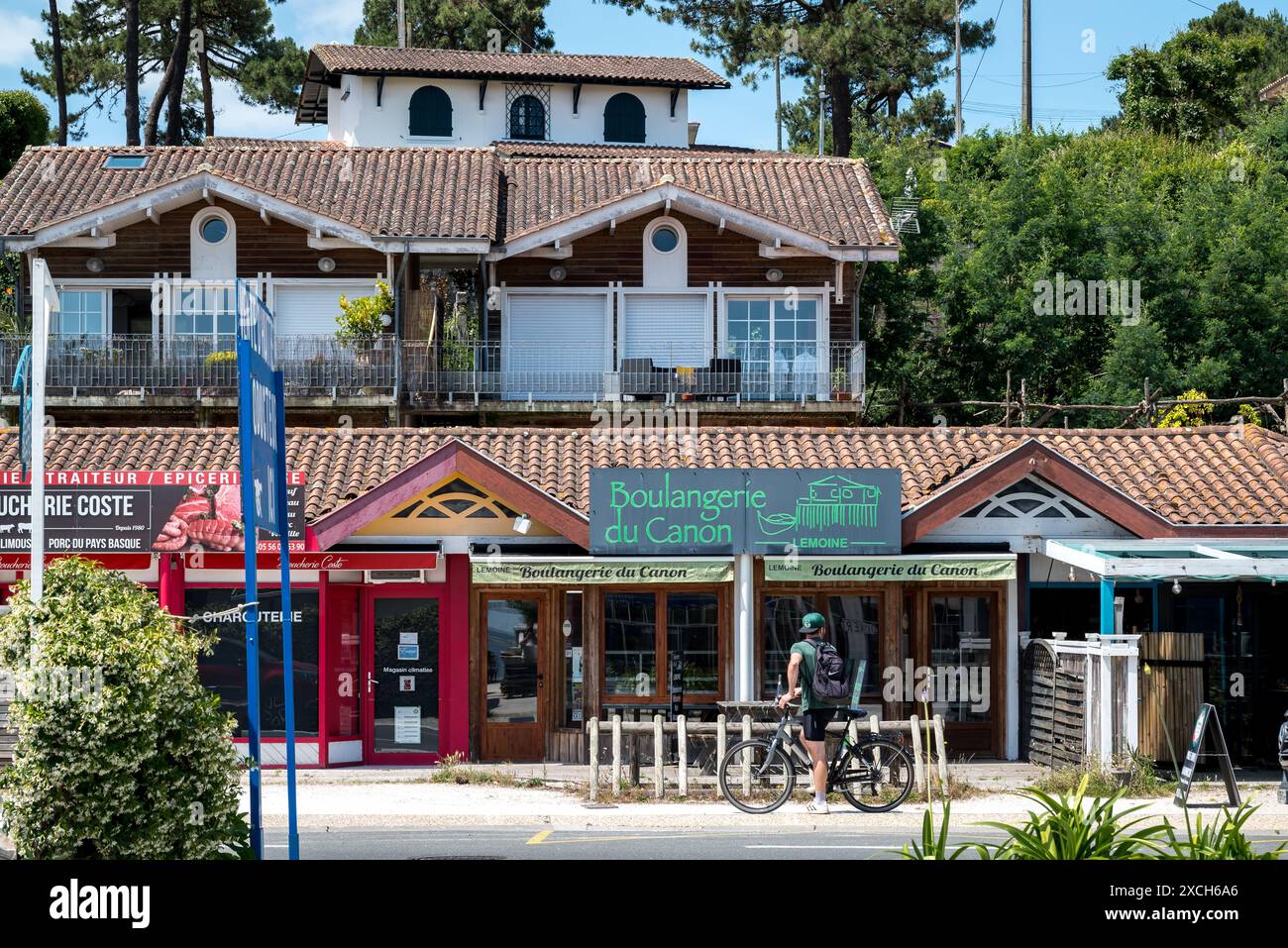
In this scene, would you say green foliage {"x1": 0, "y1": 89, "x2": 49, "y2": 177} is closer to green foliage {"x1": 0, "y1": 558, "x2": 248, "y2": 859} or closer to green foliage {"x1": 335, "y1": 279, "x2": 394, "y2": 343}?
green foliage {"x1": 335, "y1": 279, "x2": 394, "y2": 343}

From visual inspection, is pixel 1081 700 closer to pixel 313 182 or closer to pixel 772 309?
pixel 772 309

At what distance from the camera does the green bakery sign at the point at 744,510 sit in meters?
19.5

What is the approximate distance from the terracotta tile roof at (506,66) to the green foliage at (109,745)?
38.7 meters

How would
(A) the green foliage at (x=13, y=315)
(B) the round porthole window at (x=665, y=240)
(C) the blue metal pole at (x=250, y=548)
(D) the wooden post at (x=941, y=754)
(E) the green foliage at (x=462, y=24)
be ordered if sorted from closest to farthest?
1. (C) the blue metal pole at (x=250, y=548)
2. (D) the wooden post at (x=941, y=754)
3. (B) the round porthole window at (x=665, y=240)
4. (A) the green foliage at (x=13, y=315)
5. (E) the green foliage at (x=462, y=24)

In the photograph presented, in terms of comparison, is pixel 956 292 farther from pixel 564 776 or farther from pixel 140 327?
pixel 564 776

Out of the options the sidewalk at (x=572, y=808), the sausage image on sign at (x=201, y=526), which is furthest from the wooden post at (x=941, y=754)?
the sausage image on sign at (x=201, y=526)

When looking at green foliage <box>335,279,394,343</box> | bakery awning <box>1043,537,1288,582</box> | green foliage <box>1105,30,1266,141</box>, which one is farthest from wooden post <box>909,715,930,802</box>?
green foliage <box>1105,30,1266,141</box>

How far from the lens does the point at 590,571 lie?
63.2ft

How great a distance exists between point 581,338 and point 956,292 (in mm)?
9940

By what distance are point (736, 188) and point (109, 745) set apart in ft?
88.1

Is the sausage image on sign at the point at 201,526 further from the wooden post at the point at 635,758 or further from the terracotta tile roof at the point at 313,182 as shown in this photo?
the terracotta tile roof at the point at 313,182

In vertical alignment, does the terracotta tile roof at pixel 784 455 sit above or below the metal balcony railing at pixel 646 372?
below

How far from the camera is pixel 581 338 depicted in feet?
103
